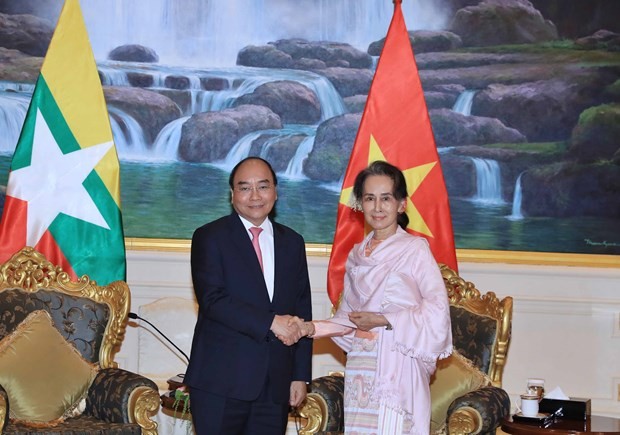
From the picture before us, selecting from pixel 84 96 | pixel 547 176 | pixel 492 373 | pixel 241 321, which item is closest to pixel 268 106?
pixel 84 96

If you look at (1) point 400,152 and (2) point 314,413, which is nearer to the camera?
(2) point 314,413

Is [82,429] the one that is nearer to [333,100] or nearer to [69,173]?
[69,173]

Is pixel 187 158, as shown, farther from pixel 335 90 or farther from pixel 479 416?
pixel 479 416

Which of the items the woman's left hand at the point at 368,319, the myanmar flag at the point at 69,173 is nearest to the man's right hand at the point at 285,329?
the woman's left hand at the point at 368,319

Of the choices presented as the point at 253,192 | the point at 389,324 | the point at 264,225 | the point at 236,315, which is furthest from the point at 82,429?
the point at 389,324

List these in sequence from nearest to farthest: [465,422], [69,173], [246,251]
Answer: [246,251], [465,422], [69,173]

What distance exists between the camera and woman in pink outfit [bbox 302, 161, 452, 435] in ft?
11.0

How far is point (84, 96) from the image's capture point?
490 centimetres

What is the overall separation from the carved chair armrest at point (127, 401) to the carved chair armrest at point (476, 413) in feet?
4.27

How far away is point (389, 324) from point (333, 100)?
7.79ft

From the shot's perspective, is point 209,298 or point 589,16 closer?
point 209,298

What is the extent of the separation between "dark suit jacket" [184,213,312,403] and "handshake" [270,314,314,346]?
30 mm

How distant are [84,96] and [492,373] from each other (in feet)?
8.25

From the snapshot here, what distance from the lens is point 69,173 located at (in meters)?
4.84
